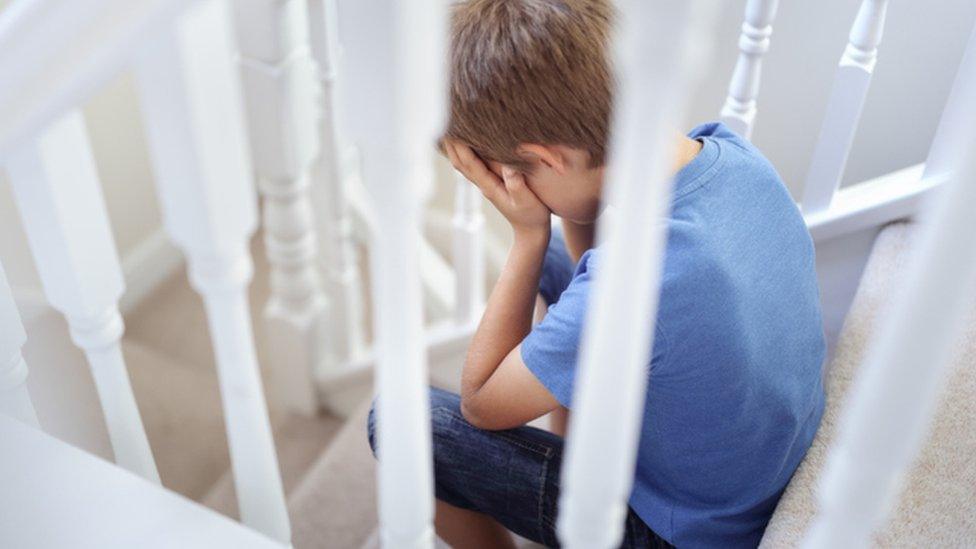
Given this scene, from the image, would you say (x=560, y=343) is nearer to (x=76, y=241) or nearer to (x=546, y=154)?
(x=546, y=154)

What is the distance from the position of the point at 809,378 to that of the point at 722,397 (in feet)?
0.39

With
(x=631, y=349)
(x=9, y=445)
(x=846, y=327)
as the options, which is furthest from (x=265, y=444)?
(x=846, y=327)

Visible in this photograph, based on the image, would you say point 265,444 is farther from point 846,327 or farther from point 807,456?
point 846,327

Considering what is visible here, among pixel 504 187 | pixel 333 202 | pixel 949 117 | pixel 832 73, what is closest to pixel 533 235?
pixel 504 187

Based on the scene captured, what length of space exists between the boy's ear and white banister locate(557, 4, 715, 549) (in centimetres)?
41

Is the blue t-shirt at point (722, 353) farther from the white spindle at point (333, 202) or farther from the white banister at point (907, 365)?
the white spindle at point (333, 202)

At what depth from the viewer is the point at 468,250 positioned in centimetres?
180

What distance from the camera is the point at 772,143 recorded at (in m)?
1.60

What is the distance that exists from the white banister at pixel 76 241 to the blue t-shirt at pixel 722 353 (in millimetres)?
356

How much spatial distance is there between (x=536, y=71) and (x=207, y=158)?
1.35 feet

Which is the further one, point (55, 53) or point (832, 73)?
point (832, 73)

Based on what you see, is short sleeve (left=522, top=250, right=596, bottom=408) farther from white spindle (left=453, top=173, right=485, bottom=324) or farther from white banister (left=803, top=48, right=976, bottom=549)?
white spindle (left=453, top=173, right=485, bottom=324)

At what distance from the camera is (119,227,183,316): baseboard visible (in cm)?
248

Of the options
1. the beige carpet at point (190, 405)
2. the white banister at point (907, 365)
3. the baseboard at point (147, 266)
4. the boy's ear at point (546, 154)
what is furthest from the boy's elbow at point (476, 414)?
the baseboard at point (147, 266)
